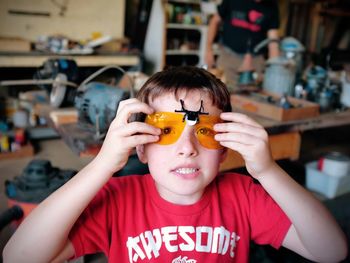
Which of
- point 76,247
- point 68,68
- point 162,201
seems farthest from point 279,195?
point 68,68

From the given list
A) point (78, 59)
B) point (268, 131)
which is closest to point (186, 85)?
point (268, 131)

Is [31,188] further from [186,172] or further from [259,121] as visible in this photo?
[259,121]

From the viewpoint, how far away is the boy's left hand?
34.6 inches

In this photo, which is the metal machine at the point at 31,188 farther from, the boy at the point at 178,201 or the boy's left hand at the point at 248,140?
the boy's left hand at the point at 248,140

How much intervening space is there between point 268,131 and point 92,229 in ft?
4.42

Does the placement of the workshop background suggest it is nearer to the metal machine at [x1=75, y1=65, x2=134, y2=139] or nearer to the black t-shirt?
the metal machine at [x1=75, y1=65, x2=134, y2=139]

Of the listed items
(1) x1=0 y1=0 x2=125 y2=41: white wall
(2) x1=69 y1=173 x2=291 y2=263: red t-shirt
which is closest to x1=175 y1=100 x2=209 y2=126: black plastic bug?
(2) x1=69 y1=173 x2=291 y2=263: red t-shirt

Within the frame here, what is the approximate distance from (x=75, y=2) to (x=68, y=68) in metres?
2.51

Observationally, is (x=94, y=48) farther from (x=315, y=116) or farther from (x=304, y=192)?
(x=304, y=192)

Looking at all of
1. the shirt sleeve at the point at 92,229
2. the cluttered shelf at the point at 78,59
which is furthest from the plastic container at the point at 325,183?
the cluttered shelf at the point at 78,59

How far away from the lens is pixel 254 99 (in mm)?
2354

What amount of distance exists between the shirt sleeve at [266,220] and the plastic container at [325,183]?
5.45ft

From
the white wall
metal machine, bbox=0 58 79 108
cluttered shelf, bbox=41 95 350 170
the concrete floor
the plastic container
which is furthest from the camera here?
the white wall

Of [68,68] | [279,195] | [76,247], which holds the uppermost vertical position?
[68,68]
